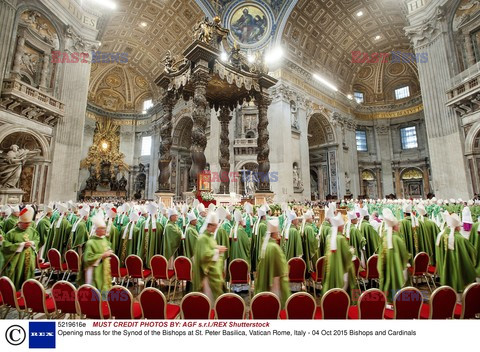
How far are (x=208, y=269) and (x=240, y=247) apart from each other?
1.49 metres

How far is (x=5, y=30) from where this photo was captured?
834 centimetres

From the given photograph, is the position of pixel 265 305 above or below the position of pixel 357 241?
below

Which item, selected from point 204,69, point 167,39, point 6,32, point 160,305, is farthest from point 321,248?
point 167,39

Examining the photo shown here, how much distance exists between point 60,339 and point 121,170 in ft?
73.7

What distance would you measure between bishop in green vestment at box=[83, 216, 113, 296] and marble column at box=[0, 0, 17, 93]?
950 cm

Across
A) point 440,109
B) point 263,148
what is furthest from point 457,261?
point 440,109

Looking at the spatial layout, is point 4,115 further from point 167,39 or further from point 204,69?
point 167,39

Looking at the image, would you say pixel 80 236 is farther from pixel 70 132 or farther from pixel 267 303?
pixel 70 132

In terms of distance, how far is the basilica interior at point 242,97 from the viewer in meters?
8.73

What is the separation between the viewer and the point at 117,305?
6.77 feet

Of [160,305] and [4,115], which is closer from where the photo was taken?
[160,305]

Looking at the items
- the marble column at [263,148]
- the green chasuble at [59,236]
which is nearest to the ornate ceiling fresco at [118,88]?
the marble column at [263,148]

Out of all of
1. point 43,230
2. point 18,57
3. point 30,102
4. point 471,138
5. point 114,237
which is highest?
point 18,57

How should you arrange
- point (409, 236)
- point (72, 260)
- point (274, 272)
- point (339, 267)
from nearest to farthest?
1. point (274, 272)
2. point (339, 267)
3. point (72, 260)
4. point (409, 236)
